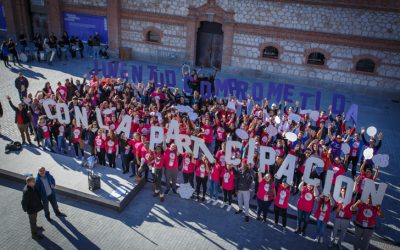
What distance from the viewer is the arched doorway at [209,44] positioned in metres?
23.9

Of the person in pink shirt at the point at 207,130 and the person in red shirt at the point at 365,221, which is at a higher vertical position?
the person in pink shirt at the point at 207,130

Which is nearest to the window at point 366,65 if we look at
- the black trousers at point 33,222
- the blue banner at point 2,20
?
the black trousers at point 33,222

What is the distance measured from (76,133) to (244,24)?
46.0 ft

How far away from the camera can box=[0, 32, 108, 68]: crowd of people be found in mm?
23372

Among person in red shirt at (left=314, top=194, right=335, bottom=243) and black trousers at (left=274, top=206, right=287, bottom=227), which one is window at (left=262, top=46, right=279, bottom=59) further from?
person in red shirt at (left=314, top=194, right=335, bottom=243)

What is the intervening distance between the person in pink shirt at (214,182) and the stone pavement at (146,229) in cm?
39

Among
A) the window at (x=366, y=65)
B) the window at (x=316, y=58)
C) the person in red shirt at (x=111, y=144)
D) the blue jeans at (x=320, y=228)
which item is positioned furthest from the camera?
the window at (x=316, y=58)

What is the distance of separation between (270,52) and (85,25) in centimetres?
1422

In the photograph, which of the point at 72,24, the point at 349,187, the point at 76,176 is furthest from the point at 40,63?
the point at 349,187

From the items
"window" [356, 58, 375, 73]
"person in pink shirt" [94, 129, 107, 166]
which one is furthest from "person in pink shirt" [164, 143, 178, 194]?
"window" [356, 58, 375, 73]

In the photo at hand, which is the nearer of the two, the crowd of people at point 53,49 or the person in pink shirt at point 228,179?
the person in pink shirt at point 228,179

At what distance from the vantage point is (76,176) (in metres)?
11.3

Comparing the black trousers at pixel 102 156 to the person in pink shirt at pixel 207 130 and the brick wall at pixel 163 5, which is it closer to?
the person in pink shirt at pixel 207 130

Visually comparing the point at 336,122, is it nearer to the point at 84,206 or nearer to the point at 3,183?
the point at 84,206
